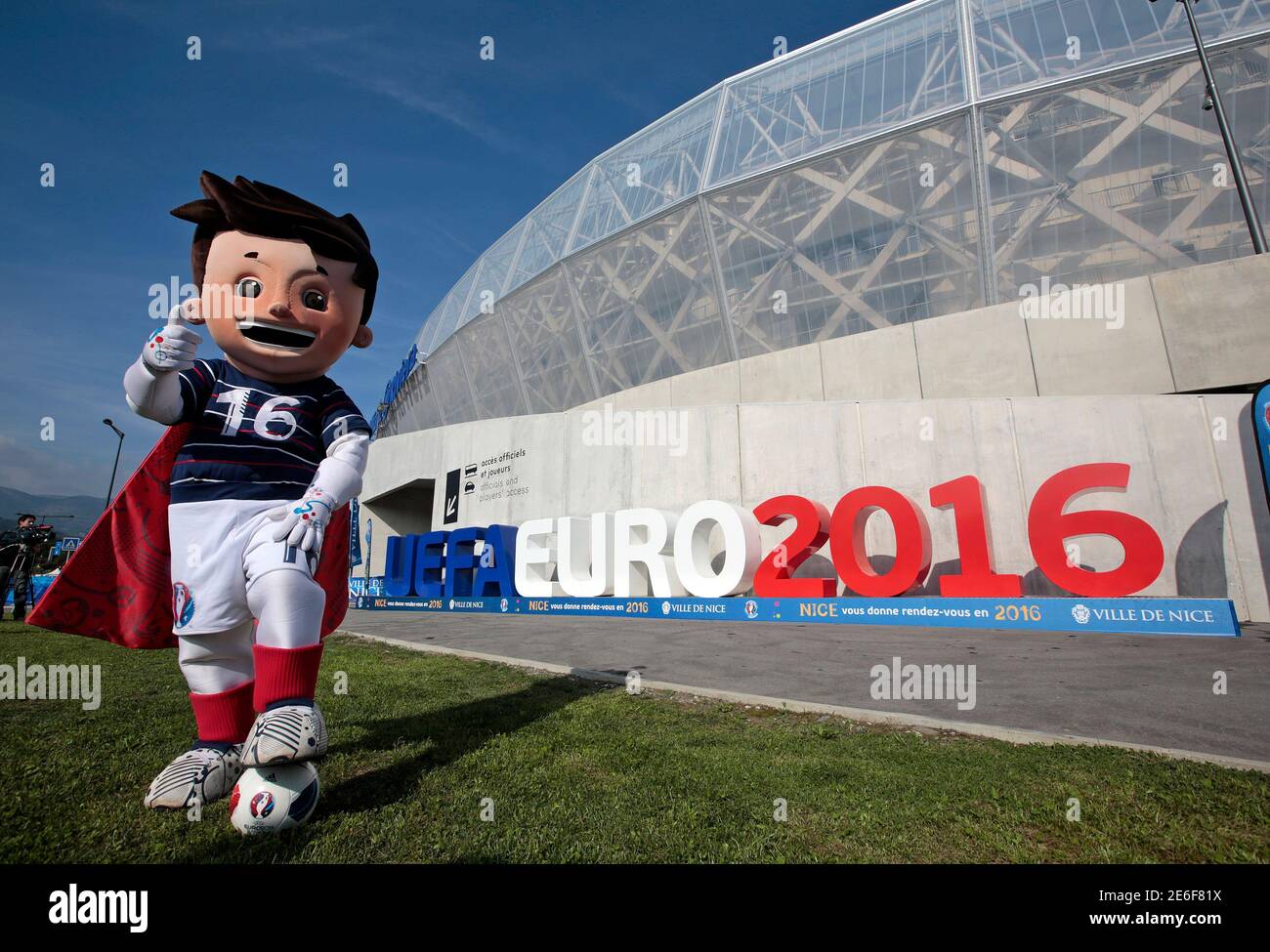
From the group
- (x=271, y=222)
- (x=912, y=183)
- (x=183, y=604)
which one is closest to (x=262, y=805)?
(x=183, y=604)

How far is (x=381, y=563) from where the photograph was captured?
34656 millimetres

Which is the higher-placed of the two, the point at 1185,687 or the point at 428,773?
the point at 428,773

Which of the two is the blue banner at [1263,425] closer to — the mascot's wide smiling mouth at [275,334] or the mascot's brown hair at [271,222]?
the mascot's brown hair at [271,222]

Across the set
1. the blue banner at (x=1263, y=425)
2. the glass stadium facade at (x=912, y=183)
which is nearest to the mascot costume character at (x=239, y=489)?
the blue banner at (x=1263, y=425)

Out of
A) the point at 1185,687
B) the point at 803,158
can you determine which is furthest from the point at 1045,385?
the point at 1185,687

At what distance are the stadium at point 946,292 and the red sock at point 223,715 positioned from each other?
51.1ft

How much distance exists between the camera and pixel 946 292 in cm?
1939

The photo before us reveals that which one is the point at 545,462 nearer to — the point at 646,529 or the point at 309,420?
the point at 646,529

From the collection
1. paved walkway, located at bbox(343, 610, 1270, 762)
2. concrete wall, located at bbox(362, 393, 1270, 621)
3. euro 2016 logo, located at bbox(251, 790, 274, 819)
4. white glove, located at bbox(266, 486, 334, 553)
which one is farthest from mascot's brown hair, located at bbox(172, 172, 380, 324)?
concrete wall, located at bbox(362, 393, 1270, 621)

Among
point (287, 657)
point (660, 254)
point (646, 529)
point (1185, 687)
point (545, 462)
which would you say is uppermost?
point (660, 254)

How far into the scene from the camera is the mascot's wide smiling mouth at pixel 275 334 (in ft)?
11.4

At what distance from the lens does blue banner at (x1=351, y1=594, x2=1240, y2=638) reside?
1084 cm
